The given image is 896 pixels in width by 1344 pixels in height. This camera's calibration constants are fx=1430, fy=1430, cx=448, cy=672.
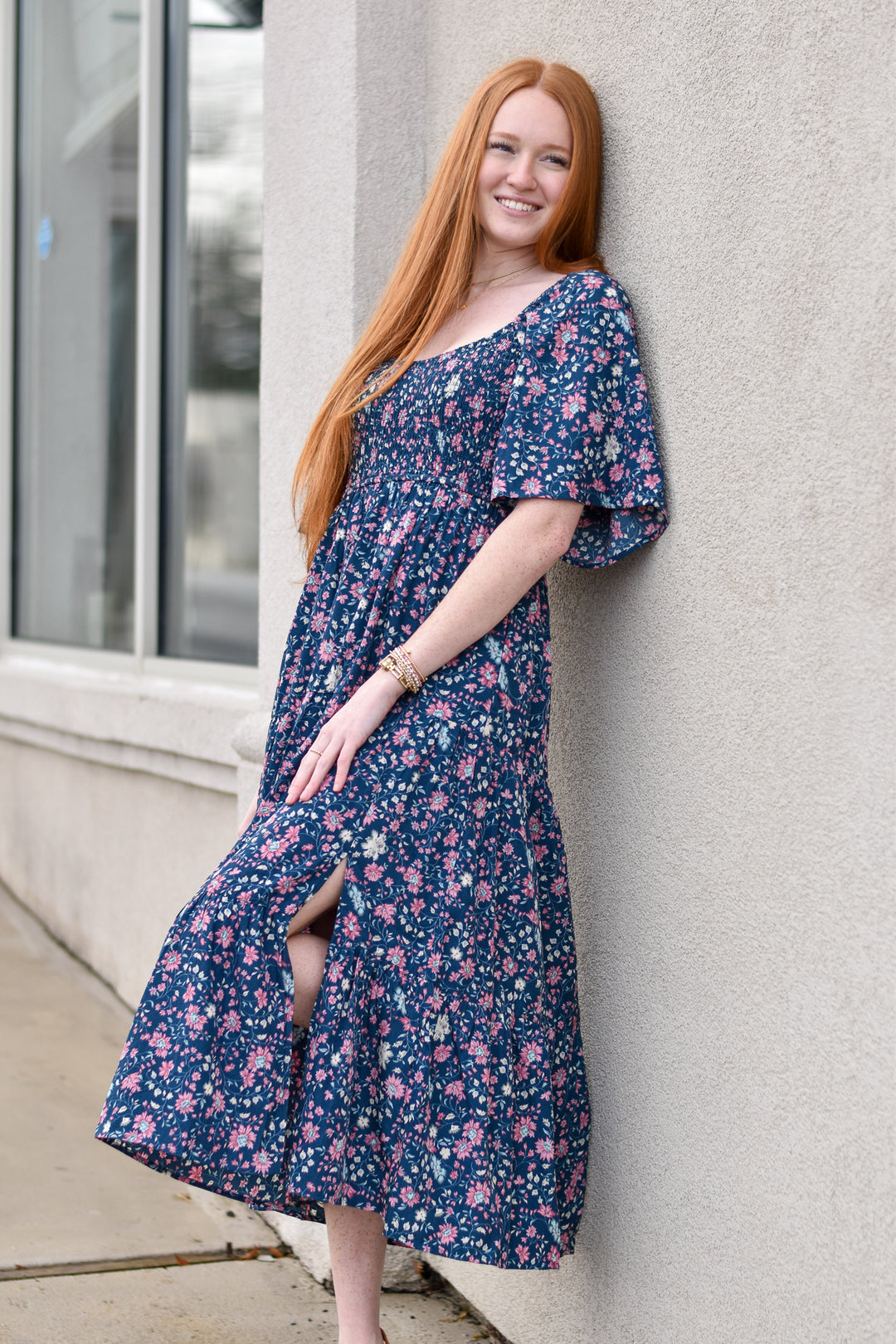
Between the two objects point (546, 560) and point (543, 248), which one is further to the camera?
point (543, 248)

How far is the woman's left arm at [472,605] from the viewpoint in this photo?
6.74 feet

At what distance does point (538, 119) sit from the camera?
2.19 metres

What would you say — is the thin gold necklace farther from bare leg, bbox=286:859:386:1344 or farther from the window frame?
the window frame

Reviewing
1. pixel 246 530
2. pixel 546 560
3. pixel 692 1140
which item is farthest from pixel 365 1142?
pixel 246 530

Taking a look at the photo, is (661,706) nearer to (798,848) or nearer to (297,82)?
(798,848)

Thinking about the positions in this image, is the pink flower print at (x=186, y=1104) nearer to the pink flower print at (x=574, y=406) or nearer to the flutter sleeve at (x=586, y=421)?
the flutter sleeve at (x=586, y=421)

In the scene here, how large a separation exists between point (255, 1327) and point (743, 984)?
1.28 meters

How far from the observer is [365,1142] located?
6.45 feet

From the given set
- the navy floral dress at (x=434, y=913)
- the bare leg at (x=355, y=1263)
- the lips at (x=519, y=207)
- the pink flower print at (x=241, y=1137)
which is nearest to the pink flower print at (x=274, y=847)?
the navy floral dress at (x=434, y=913)

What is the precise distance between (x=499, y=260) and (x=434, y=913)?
1.07 metres

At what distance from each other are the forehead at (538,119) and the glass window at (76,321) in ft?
11.0

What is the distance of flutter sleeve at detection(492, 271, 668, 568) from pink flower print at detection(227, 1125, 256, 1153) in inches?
37.5

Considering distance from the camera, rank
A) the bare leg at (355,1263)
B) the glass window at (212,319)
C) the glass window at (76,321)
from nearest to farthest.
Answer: the bare leg at (355,1263) < the glass window at (212,319) < the glass window at (76,321)

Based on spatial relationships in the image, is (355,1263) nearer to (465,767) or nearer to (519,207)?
(465,767)
